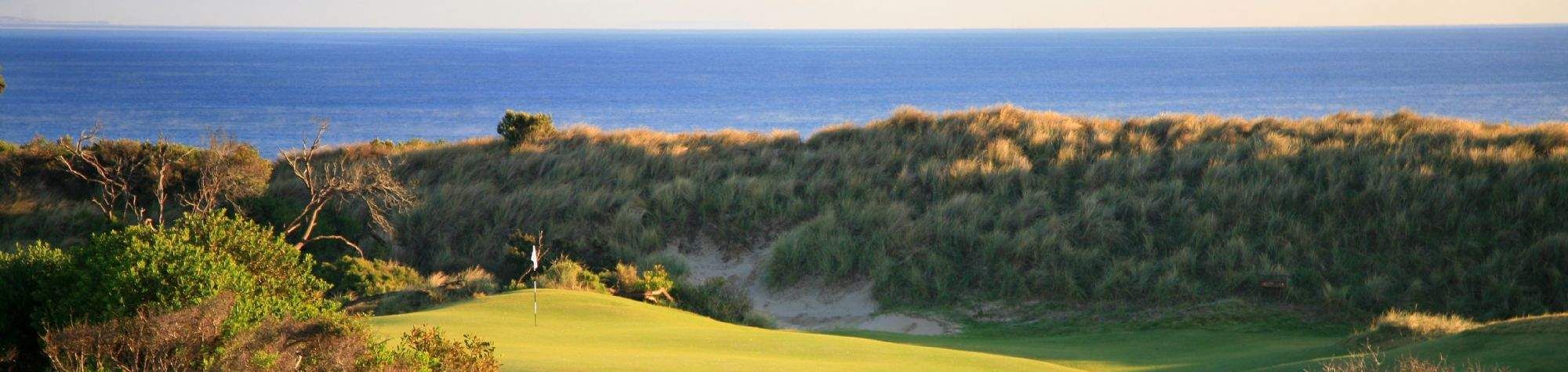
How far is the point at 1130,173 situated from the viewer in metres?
20.9

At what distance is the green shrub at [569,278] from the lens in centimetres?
1547

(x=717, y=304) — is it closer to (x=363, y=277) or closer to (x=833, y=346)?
(x=363, y=277)

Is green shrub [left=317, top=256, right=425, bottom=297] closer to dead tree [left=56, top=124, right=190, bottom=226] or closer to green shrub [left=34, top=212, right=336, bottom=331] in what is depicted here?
dead tree [left=56, top=124, right=190, bottom=226]

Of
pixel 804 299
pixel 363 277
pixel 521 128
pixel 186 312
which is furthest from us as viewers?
pixel 521 128

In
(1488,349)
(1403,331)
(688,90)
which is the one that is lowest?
(688,90)

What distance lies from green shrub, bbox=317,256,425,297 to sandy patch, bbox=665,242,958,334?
14.8 feet

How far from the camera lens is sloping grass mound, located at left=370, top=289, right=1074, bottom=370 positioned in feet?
28.3

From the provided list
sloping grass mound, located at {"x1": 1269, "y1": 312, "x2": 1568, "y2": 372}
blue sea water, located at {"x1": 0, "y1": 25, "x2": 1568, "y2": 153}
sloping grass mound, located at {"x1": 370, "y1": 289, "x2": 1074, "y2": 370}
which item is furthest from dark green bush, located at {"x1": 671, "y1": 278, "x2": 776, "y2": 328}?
blue sea water, located at {"x1": 0, "y1": 25, "x2": 1568, "y2": 153}

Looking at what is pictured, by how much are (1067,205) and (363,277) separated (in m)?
11.1

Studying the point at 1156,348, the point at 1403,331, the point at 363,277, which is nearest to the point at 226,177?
the point at 363,277

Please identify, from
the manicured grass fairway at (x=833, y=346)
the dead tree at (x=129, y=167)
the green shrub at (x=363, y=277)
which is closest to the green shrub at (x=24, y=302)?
the manicured grass fairway at (x=833, y=346)

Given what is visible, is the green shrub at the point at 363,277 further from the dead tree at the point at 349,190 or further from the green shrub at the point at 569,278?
the green shrub at the point at 569,278

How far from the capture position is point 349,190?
19.1m

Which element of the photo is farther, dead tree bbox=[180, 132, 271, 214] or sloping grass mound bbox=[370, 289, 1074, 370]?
dead tree bbox=[180, 132, 271, 214]
